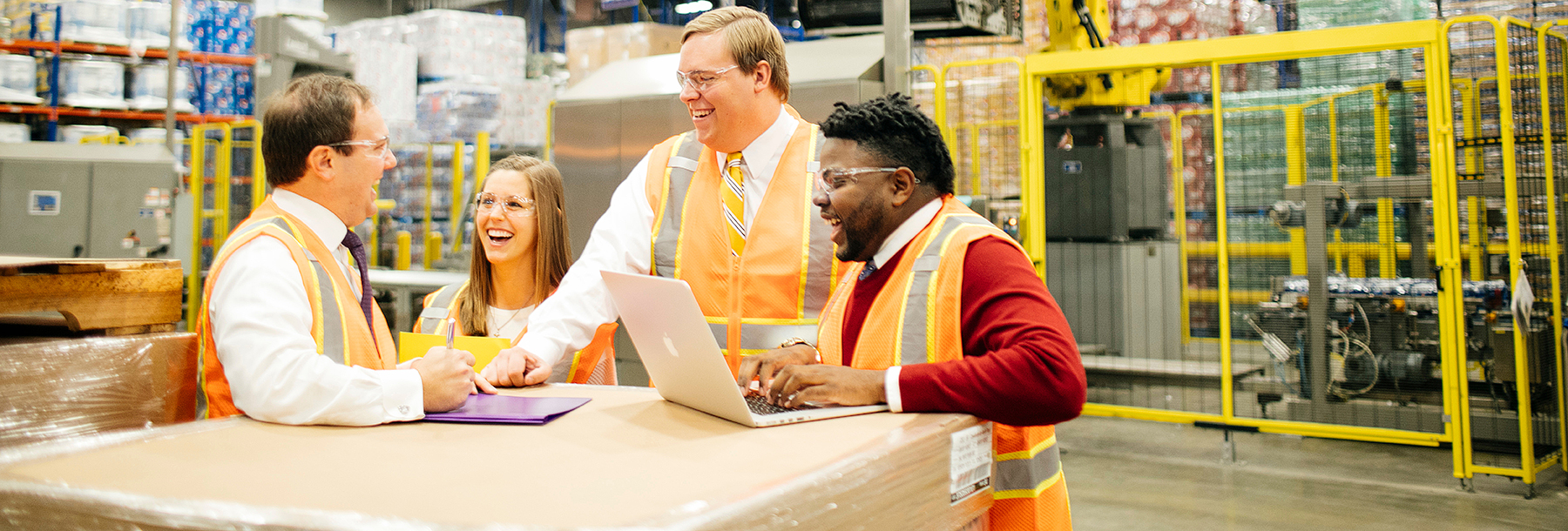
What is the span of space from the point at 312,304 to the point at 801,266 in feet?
3.81

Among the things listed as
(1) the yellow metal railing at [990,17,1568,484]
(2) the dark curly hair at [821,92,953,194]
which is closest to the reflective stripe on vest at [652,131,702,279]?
(2) the dark curly hair at [821,92,953,194]

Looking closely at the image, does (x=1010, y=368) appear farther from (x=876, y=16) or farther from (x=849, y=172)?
(x=876, y=16)

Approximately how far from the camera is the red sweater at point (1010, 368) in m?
1.41

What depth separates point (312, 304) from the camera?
1552 millimetres

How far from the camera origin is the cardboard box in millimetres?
889

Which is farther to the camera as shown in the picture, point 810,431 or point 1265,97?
point 1265,97

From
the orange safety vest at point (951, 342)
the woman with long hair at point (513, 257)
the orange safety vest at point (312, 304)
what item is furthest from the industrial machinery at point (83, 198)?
the orange safety vest at point (951, 342)

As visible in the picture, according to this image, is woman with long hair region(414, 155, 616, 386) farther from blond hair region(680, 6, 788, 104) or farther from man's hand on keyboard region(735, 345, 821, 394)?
man's hand on keyboard region(735, 345, 821, 394)

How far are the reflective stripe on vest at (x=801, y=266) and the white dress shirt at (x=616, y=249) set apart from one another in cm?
5

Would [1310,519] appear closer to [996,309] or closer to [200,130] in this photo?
[996,309]

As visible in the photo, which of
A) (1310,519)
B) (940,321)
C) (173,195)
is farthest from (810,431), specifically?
(173,195)

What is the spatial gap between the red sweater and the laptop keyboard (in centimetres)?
19

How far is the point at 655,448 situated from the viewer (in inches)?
47.2

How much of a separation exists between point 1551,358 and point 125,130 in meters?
11.1
